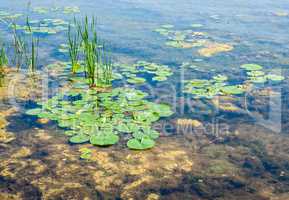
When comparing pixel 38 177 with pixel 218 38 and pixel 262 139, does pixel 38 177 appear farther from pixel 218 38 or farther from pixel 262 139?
pixel 218 38

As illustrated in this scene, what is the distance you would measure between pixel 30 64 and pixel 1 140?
5.87 feet

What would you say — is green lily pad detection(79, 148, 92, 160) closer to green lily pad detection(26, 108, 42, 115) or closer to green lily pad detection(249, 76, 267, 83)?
green lily pad detection(26, 108, 42, 115)

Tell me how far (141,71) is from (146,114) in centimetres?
121

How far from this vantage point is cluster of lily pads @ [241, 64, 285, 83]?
430 centimetres

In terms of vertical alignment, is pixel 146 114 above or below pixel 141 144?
above

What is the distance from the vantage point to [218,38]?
5824mm

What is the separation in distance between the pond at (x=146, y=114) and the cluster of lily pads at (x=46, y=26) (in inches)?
0.7

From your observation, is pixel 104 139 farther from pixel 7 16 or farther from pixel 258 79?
pixel 7 16

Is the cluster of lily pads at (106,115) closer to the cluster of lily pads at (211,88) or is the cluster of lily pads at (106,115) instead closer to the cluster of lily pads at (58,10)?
the cluster of lily pads at (211,88)

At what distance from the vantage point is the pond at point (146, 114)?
249cm

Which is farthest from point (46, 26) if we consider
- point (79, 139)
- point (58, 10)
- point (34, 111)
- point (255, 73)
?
point (79, 139)

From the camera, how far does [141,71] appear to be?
4.46m

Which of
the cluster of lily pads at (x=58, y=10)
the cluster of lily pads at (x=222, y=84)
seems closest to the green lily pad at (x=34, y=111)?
the cluster of lily pads at (x=222, y=84)

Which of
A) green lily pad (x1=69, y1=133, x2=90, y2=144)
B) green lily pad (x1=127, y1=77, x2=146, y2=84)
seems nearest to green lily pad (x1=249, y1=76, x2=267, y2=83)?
green lily pad (x1=127, y1=77, x2=146, y2=84)
